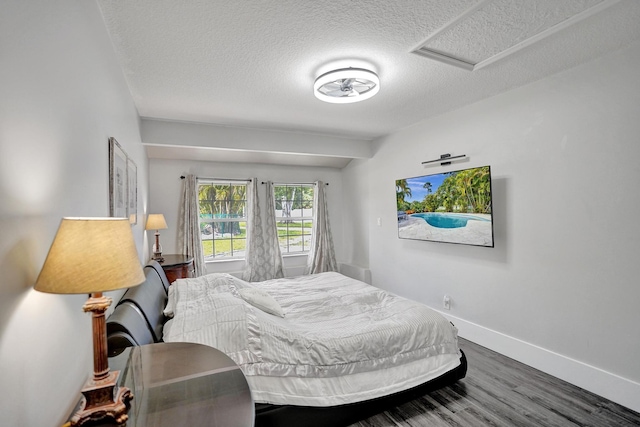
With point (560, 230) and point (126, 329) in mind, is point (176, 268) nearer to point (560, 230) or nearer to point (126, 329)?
point (126, 329)

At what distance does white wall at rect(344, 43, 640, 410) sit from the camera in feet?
7.13

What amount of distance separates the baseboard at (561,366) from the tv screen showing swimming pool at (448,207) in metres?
0.96

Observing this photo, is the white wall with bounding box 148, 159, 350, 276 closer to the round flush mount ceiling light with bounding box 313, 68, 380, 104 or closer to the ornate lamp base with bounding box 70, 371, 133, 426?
the round flush mount ceiling light with bounding box 313, 68, 380, 104

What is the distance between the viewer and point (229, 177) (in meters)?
4.86

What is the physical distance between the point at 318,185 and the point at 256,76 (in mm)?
3100

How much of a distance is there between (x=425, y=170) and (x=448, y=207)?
0.71m

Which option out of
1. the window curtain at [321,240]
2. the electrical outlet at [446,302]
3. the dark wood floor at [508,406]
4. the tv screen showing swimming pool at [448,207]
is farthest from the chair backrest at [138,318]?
the window curtain at [321,240]

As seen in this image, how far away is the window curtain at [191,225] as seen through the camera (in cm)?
443

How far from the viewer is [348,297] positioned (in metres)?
2.82

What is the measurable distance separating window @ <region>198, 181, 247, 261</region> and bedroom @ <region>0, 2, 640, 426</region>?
0.28m

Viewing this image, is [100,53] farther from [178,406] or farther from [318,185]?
[318,185]

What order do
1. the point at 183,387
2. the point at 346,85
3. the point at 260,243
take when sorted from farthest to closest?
the point at 260,243
the point at 346,85
the point at 183,387

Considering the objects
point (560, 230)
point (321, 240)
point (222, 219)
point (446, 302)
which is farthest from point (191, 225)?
point (560, 230)

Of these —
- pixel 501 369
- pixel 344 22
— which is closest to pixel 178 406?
pixel 344 22
